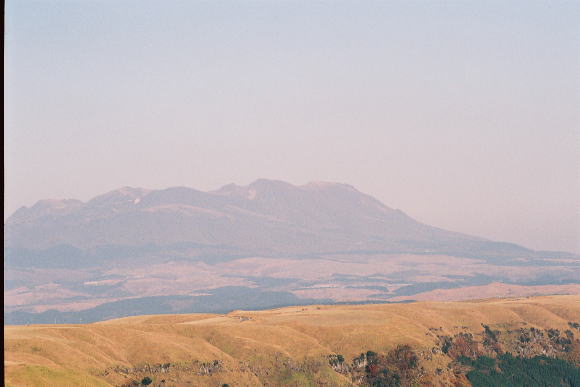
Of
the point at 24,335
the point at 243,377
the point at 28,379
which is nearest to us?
the point at 28,379

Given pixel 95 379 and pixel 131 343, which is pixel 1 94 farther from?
pixel 131 343

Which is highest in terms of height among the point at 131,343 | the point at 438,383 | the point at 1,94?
the point at 1,94

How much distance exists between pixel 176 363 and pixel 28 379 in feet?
151

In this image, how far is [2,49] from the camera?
351 inches

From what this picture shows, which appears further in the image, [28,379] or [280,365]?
[280,365]

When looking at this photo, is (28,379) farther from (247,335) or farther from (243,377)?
(247,335)

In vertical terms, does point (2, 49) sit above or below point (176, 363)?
above

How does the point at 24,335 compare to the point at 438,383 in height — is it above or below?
above

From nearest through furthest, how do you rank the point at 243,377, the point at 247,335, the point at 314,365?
the point at 243,377, the point at 314,365, the point at 247,335

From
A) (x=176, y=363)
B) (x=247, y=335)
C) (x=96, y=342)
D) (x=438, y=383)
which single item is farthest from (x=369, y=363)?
(x=96, y=342)

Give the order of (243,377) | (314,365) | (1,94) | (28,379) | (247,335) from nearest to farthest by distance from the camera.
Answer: (1,94) < (28,379) < (243,377) < (314,365) < (247,335)

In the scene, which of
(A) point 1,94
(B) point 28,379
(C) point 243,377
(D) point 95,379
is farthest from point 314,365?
(A) point 1,94

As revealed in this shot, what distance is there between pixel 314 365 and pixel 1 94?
182253 millimetres

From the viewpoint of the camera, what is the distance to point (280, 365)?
18325 centimetres
